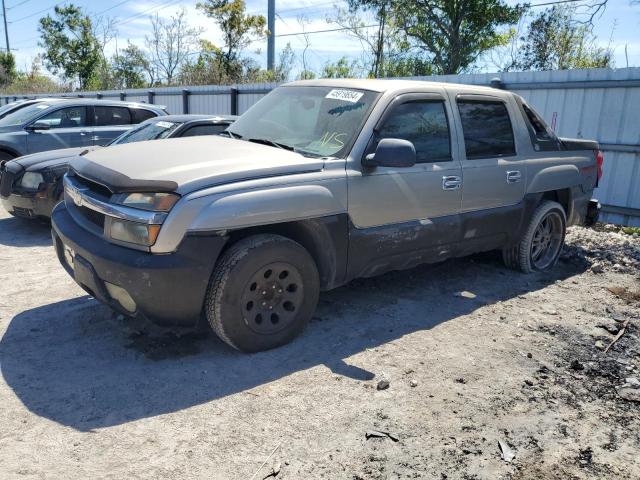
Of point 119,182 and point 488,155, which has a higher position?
point 488,155

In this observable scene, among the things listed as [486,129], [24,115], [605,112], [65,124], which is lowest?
[65,124]

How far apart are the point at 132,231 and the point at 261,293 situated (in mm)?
922

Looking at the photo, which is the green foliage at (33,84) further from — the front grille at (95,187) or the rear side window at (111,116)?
the front grille at (95,187)

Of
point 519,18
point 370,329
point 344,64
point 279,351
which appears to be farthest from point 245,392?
point 344,64

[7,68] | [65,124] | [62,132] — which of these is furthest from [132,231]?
[7,68]

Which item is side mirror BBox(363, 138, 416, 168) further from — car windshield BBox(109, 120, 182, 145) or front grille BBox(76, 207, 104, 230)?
car windshield BBox(109, 120, 182, 145)

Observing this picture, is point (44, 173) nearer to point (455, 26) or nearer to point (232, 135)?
point (232, 135)

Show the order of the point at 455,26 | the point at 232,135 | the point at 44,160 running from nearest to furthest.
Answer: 1. the point at 232,135
2. the point at 44,160
3. the point at 455,26

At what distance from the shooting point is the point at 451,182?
15.1 feet

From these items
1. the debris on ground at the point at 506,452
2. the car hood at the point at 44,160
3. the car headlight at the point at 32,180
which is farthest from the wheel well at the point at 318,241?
the car headlight at the point at 32,180

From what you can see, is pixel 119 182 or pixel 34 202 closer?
pixel 119 182

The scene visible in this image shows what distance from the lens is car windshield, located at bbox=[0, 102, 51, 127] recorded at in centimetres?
923

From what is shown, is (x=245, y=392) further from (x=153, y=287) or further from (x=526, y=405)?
(x=526, y=405)

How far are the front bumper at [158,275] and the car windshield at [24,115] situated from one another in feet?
22.6
